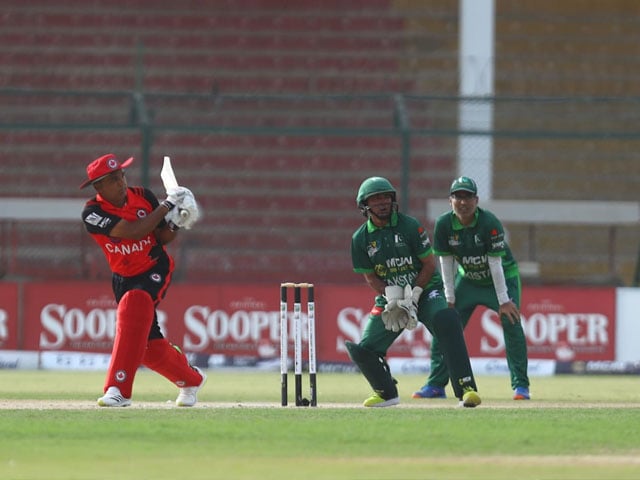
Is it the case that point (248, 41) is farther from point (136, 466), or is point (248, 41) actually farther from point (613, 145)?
point (136, 466)

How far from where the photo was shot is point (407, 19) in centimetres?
2547

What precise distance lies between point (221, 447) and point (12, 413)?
2.53 meters

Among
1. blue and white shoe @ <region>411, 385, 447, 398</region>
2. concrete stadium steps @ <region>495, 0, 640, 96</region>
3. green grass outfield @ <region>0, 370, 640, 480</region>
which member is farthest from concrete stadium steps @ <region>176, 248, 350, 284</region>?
green grass outfield @ <region>0, 370, 640, 480</region>

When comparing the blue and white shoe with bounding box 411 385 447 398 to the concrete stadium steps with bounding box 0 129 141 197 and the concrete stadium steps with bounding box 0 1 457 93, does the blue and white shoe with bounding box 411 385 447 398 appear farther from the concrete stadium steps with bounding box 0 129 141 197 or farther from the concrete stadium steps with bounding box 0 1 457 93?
the concrete stadium steps with bounding box 0 1 457 93

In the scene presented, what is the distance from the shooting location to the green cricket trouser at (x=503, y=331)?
42.9 ft

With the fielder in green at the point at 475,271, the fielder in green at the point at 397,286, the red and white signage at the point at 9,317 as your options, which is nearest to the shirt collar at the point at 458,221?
the fielder in green at the point at 475,271

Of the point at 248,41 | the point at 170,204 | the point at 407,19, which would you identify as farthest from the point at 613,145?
the point at 170,204

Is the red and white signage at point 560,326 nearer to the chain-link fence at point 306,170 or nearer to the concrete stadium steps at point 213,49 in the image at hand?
the chain-link fence at point 306,170

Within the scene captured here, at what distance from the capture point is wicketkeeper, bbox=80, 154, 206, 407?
11062 mm

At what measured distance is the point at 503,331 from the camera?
42.9 feet

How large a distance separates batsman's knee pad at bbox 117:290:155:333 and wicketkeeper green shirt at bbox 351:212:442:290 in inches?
66.7

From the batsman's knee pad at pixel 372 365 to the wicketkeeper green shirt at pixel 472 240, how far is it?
1.29 metres

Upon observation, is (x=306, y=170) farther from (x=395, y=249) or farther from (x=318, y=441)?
(x=318, y=441)

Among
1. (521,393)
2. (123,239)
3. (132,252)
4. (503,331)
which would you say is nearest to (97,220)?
(123,239)
